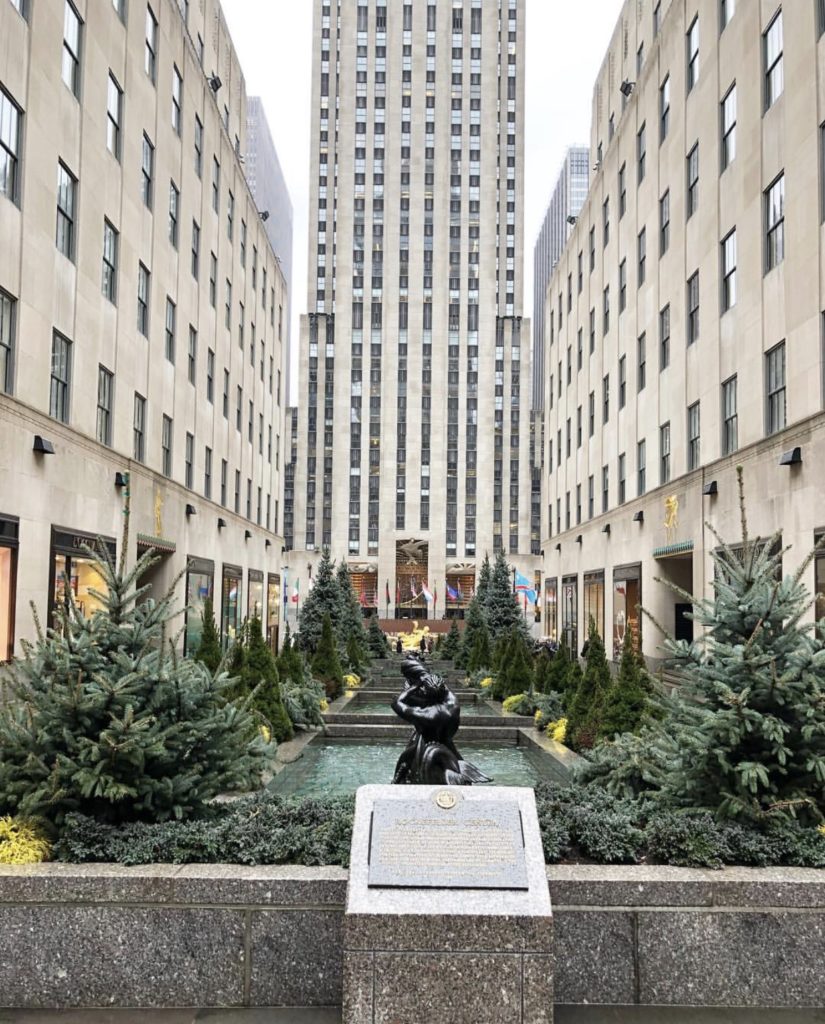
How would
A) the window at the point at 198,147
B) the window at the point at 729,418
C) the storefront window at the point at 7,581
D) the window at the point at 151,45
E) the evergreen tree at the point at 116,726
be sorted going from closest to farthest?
1. the evergreen tree at the point at 116,726
2. the storefront window at the point at 7,581
3. the window at the point at 729,418
4. the window at the point at 151,45
5. the window at the point at 198,147

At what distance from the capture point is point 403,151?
344 feet

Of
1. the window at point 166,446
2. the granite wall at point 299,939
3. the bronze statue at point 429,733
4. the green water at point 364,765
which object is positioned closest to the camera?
the granite wall at point 299,939

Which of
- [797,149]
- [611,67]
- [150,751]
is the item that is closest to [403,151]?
→ [611,67]

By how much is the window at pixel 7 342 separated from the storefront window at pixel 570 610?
33378mm

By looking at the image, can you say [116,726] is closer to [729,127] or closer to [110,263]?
[110,263]

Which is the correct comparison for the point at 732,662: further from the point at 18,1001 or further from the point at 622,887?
the point at 18,1001

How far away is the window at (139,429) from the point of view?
28.1 metres

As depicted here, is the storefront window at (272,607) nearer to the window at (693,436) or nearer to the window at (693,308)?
the window at (693,436)

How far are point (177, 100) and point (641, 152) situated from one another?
18943 mm

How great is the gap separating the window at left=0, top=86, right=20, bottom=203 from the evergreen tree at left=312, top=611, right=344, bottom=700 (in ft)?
50.0

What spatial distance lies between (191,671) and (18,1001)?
9.68 feet

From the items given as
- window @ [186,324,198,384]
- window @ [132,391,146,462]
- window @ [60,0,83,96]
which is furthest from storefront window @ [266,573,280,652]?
window @ [60,0,83,96]

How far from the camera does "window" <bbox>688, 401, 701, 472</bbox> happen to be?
28.6 metres

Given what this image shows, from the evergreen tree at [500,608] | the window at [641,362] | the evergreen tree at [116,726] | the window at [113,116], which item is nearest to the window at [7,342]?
the window at [113,116]
